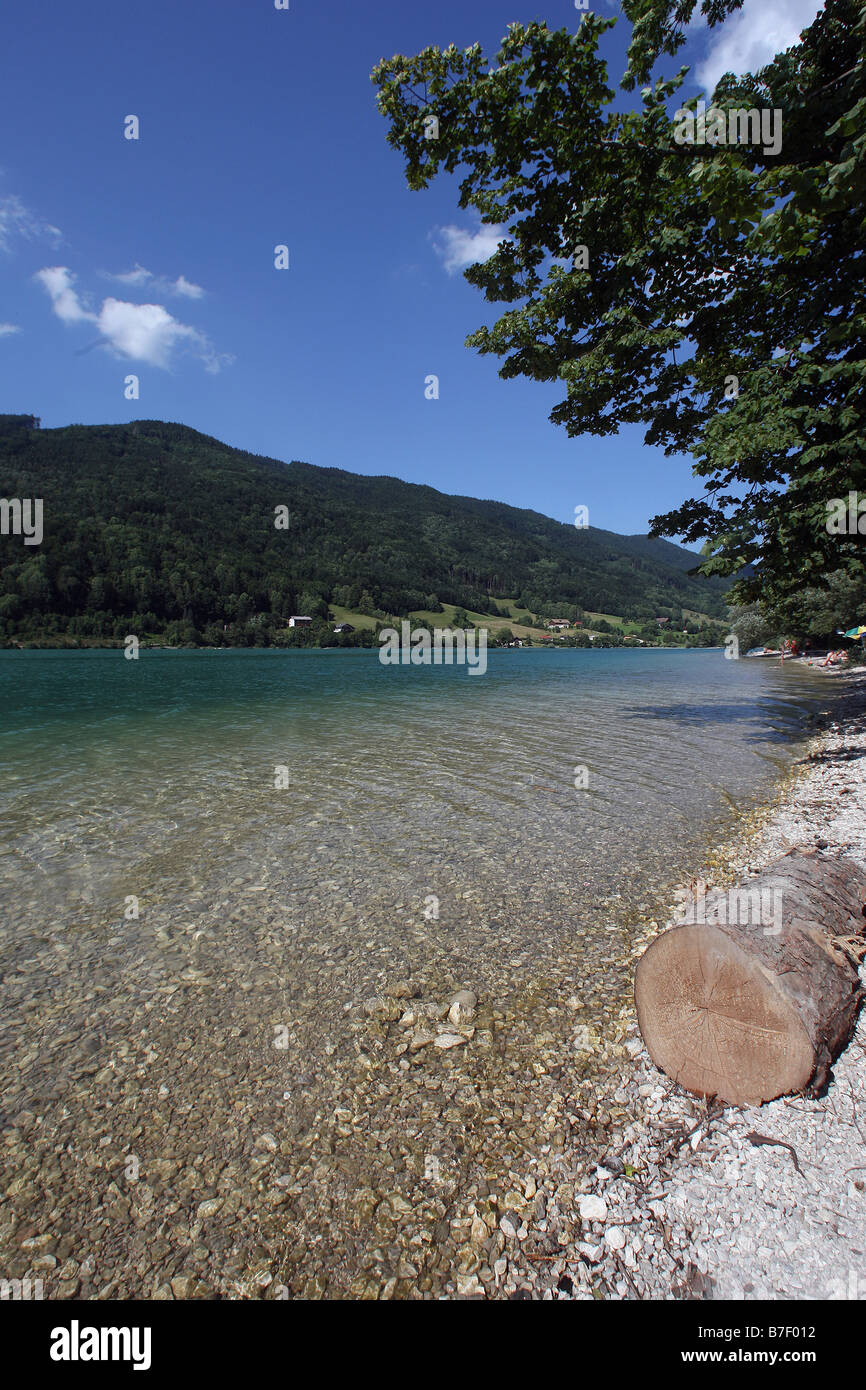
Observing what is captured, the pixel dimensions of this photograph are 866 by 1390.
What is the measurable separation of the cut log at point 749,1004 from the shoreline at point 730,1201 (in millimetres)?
153

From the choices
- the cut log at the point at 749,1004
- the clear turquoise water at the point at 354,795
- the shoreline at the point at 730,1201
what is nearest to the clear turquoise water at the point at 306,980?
the clear turquoise water at the point at 354,795

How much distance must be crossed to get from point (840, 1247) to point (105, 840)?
1102 cm

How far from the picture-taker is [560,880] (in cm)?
845

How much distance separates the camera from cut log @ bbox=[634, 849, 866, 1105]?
3969mm

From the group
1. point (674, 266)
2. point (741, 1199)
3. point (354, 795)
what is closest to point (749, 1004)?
point (741, 1199)

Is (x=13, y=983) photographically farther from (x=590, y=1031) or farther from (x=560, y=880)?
(x=560, y=880)

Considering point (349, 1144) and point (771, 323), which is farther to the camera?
point (771, 323)

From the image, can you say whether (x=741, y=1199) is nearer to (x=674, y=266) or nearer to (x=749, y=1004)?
(x=749, y=1004)

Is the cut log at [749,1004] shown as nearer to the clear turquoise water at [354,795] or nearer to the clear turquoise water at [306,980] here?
the clear turquoise water at [306,980]

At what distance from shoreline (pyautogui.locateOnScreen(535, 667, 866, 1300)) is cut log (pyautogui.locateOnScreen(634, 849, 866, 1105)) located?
0.50 feet

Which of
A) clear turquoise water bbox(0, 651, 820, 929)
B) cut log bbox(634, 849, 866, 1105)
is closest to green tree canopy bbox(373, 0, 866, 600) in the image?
clear turquoise water bbox(0, 651, 820, 929)

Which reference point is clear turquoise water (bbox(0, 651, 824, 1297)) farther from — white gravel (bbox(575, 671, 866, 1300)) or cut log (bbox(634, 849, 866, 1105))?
cut log (bbox(634, 849, 866, 1105))
